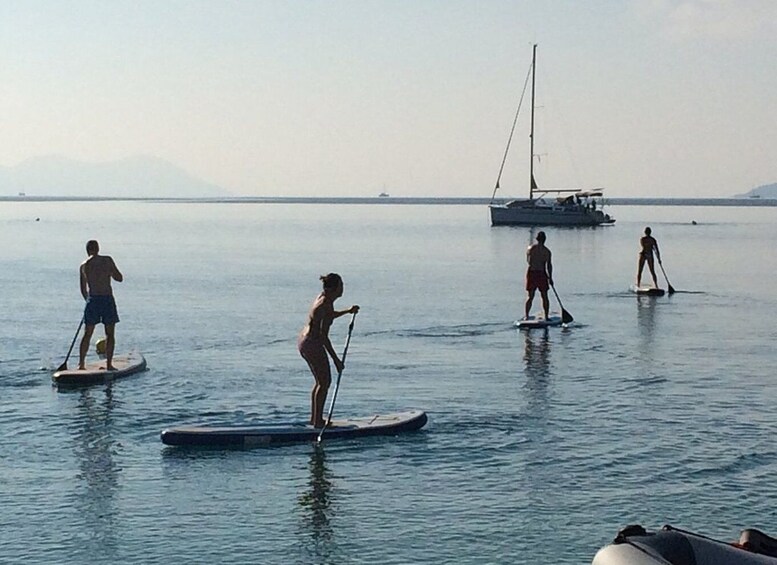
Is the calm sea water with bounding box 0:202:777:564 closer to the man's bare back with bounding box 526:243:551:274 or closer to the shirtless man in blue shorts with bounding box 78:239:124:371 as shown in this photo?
the shirtless man in blue shorts with bounding box 78:239:124:371

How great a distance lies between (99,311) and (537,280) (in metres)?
9.83

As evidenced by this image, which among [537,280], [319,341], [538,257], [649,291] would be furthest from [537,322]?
[319,341]

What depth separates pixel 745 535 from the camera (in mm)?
7359

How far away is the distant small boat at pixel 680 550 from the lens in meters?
6.70

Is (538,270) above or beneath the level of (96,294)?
beneath

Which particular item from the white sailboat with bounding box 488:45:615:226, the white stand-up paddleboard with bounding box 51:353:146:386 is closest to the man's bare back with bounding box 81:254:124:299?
the white stand-up paddleboard with bounding box 51:353:146:386

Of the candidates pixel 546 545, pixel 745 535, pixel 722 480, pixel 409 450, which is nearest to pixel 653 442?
pixel 722 480

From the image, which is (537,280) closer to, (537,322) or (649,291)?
(537,322)

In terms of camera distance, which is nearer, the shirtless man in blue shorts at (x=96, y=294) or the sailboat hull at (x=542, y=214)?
the shirtless man in blue shorts at (x=96, y=294)

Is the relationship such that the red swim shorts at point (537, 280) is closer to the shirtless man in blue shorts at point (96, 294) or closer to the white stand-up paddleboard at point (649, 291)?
the white stand-up paddleboard at point (649, 291)

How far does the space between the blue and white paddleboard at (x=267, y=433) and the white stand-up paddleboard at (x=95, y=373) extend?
4.00 metres

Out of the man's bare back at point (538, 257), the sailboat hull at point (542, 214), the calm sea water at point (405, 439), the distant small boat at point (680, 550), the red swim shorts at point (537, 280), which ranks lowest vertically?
the calm sea water at point (405, 439)

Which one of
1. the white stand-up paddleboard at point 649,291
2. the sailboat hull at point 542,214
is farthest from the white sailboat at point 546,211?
the white stand-up paddleboard at point 649,291

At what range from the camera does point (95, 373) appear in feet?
54.4
